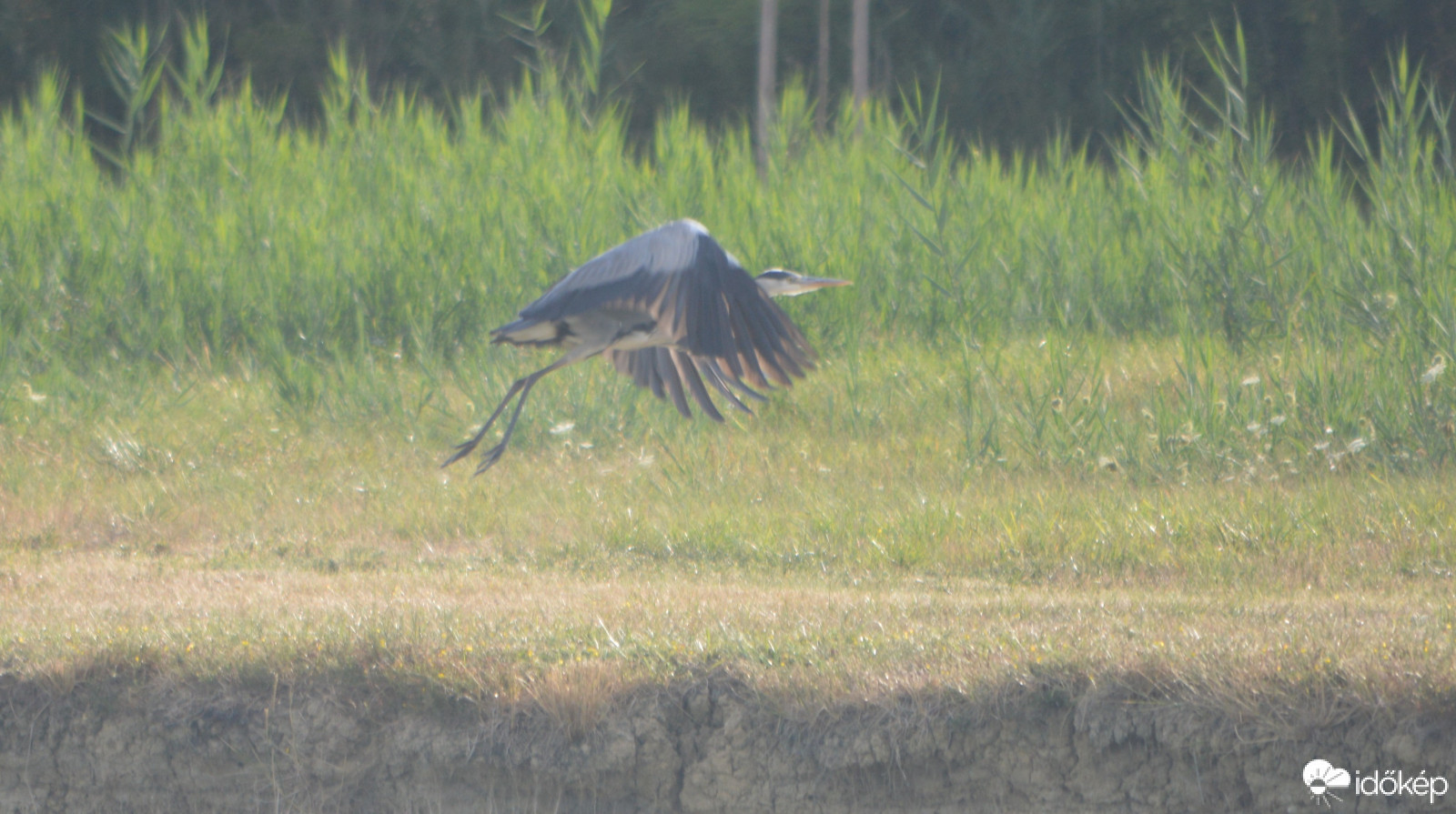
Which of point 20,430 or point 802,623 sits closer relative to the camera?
point 802,623

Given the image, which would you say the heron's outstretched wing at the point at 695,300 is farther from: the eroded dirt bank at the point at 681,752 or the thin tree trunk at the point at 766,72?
the thin tree trunk at the point at 766,72

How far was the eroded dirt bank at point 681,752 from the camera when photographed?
399cm

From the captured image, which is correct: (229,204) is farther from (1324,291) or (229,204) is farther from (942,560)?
(1324,291)

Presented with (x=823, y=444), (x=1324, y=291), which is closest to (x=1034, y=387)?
(x=823, y=444)

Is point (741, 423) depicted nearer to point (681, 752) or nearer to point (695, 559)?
point (695, 559)

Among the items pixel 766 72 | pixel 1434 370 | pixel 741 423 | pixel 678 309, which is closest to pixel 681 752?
pixel 678 309

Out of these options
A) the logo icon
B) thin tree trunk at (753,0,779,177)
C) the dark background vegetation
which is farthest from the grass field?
the dark background vegetation

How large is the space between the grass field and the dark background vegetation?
736 centimetres

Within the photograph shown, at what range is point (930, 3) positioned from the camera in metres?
20.1

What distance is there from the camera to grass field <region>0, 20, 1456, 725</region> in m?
4.72

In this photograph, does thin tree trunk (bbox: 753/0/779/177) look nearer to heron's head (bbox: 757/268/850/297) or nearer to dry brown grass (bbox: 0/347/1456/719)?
dry brown grass (bbox: 0/347/1456/719)

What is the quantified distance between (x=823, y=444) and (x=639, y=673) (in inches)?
141

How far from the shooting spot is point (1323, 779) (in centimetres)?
394

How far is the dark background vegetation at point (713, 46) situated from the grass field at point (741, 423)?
24.1 ft
